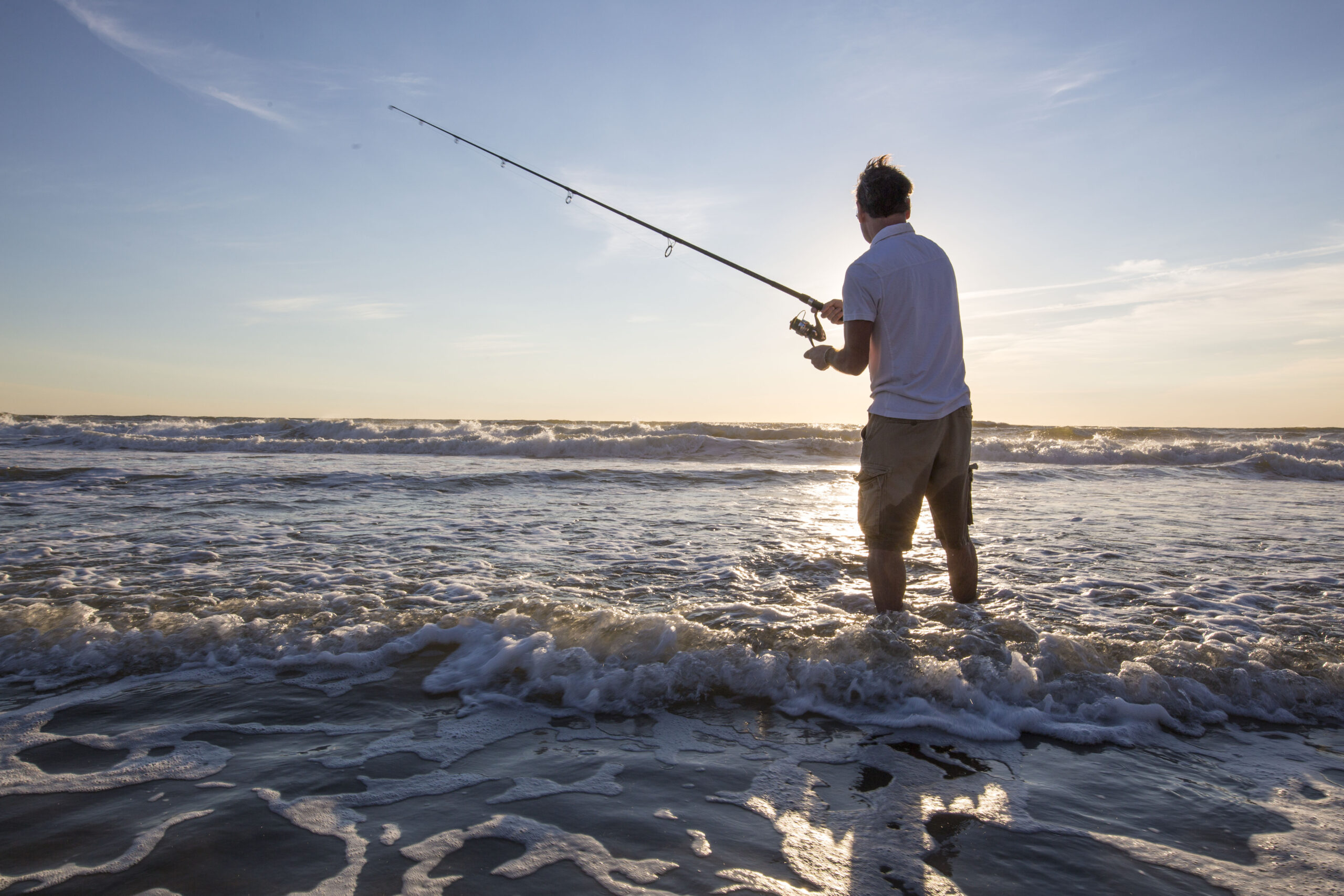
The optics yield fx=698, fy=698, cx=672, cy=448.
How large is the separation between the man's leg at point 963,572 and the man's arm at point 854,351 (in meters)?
1.13

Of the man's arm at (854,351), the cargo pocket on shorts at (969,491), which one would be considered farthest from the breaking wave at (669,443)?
the man's arm at (854,351)

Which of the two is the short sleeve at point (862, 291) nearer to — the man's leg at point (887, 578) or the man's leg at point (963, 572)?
the man's leg at point (887, 578)

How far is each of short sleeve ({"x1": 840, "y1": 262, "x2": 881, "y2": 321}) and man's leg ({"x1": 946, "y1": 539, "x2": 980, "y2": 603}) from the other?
1.34 meters

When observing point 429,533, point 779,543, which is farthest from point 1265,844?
point 429,533

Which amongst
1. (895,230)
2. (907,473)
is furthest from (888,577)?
(895,230)

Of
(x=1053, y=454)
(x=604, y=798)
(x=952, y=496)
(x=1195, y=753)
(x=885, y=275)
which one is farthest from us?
(x=1053, y=454)

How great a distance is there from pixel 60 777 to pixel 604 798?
1633 millimetres

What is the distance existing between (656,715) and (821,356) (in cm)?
181

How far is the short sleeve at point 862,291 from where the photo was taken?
10.3 ft

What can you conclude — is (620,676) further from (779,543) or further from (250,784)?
(779,543)

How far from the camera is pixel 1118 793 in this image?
202 centimetres

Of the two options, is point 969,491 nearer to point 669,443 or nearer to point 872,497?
point 872,497

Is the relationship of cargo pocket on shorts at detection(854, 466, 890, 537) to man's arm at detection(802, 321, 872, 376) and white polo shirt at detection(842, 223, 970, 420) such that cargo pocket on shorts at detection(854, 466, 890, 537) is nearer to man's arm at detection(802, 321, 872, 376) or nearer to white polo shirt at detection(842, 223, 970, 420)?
white polo shirt at detection(842, 223, 970, 420)

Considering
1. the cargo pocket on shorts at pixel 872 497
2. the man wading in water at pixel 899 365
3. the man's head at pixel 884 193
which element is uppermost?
the man's head at pixel 884 193
